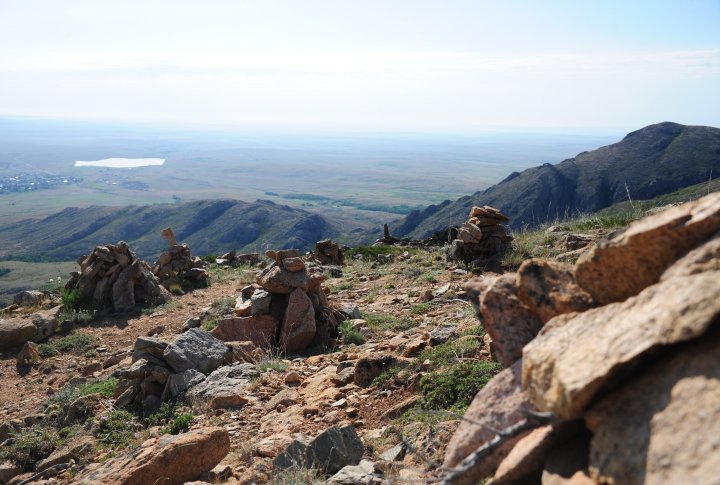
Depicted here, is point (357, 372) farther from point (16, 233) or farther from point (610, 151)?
point (16, 233)

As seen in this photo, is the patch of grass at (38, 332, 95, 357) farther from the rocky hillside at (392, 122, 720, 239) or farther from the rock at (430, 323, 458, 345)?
the rocky hillside at (392, 122, 720, 239)

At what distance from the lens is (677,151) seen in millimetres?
78625

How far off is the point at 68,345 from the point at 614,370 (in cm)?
1304

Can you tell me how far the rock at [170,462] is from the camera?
223 inches

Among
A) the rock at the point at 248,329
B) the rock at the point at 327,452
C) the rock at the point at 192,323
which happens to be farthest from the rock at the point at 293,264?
the rock at the point at 327,452

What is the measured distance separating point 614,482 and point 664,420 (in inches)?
15.8

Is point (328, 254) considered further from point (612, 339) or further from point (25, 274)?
point (25, 274)

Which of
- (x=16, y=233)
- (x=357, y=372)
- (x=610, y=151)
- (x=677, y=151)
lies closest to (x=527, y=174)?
(x=610, y=151)

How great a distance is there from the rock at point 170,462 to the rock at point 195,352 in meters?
2.91

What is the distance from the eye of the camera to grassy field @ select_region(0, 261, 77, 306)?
7612 centimetres

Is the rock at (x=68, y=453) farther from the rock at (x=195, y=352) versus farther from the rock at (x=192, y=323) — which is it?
the rock at (x=192, y=323)

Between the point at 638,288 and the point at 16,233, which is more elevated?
the point at 638,288

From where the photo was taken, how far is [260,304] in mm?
11258

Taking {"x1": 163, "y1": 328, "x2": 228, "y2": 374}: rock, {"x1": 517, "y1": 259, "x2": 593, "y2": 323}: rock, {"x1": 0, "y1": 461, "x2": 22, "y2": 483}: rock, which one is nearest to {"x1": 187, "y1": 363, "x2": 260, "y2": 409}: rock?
{"x1": 163, "y1": 328, "x2": 228, "y2": 374}: rock
